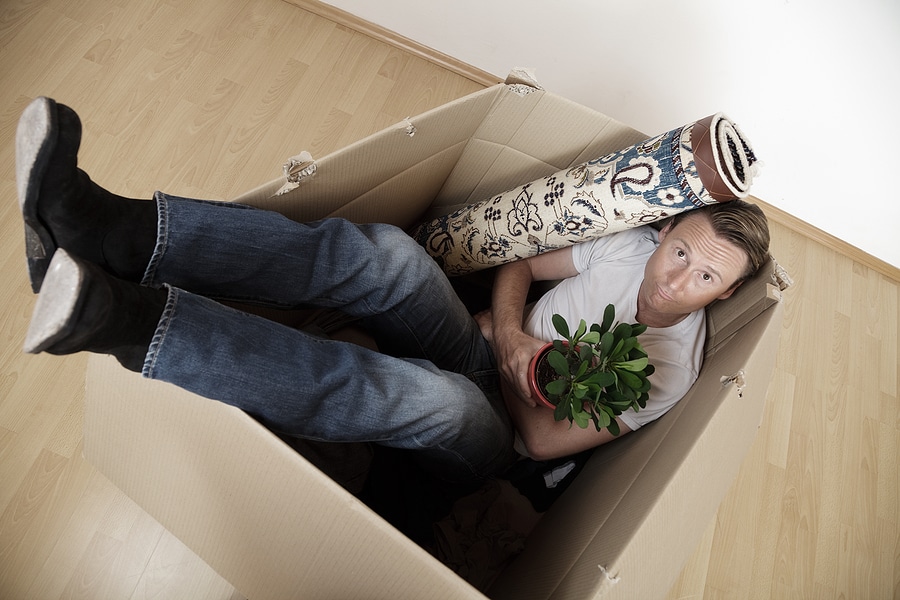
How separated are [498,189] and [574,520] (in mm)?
663

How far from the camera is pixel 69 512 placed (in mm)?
1133

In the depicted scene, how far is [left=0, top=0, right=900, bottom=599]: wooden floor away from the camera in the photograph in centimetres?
114

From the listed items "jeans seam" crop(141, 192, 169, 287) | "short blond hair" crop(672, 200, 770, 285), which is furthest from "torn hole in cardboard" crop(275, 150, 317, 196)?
"short blond hair" crop(672, 200, 770, 285)

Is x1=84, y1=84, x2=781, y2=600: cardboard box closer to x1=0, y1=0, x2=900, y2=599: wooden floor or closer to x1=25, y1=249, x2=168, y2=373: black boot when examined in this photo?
x1=25, y1=249, x2=168, y2=373: black boot

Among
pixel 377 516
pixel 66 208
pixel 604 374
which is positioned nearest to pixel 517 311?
pixel 604 374

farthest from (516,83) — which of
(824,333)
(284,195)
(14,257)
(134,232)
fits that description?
(824,333)

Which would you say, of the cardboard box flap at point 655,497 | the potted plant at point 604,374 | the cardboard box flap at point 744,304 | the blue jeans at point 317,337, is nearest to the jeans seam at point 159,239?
the blue jeans at point 317,337

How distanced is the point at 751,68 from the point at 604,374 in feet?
3.57

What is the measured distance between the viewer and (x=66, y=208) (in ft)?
2.17

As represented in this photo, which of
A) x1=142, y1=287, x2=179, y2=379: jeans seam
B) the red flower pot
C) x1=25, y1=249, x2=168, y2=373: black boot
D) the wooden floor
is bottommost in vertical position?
the wooden floor

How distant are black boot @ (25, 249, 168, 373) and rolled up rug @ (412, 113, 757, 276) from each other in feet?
2.20

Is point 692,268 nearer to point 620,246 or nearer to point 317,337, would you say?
point 620,246

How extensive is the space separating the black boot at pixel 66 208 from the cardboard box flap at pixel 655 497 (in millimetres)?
678

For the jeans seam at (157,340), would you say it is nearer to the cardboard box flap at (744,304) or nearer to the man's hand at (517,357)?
the man's hand at (517,357)
